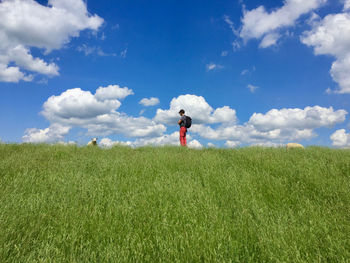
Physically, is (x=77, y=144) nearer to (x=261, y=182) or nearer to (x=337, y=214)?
(x=261, y=182)

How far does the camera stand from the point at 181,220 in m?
2.57

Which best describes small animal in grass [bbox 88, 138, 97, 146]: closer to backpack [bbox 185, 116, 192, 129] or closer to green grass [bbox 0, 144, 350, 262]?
backpack [bbox 185, 116, 192, 129]

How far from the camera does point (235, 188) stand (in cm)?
353

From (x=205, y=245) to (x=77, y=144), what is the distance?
883 cm

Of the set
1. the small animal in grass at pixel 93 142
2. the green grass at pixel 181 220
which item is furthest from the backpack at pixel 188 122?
the green grass at pixel 181 220

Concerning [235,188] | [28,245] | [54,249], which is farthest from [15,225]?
[235,188]

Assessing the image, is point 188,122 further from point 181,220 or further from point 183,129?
point 181,220

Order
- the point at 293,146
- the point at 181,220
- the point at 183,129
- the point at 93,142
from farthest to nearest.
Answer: the point at 183,129
the point at 93,142
the point at 293,146
the point at 181,220

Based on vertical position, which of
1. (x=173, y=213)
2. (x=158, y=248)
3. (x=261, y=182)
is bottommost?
(x=158, y=248)

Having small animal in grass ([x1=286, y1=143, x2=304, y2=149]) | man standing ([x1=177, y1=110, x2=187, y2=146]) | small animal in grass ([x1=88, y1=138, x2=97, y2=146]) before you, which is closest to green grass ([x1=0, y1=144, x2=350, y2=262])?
small animal in grass ([x1=286, y1=143, x2=304, y2=149])

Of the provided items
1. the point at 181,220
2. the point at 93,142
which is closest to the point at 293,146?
the point at 181,220

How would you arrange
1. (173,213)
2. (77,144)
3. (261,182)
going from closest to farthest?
(173,213), (261,182), (77,144)

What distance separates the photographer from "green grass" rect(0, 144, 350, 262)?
2080mm

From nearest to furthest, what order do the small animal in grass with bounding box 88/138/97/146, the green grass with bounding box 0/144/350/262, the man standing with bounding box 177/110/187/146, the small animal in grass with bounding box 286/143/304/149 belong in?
the green grass with bounding box 0/144/350/262 < the small animal in grass with bounding box 286/143/304/149 < the small animal in grass with bounding box 88/138/97/146 < the man standing with bounding box 177/110/187/146
